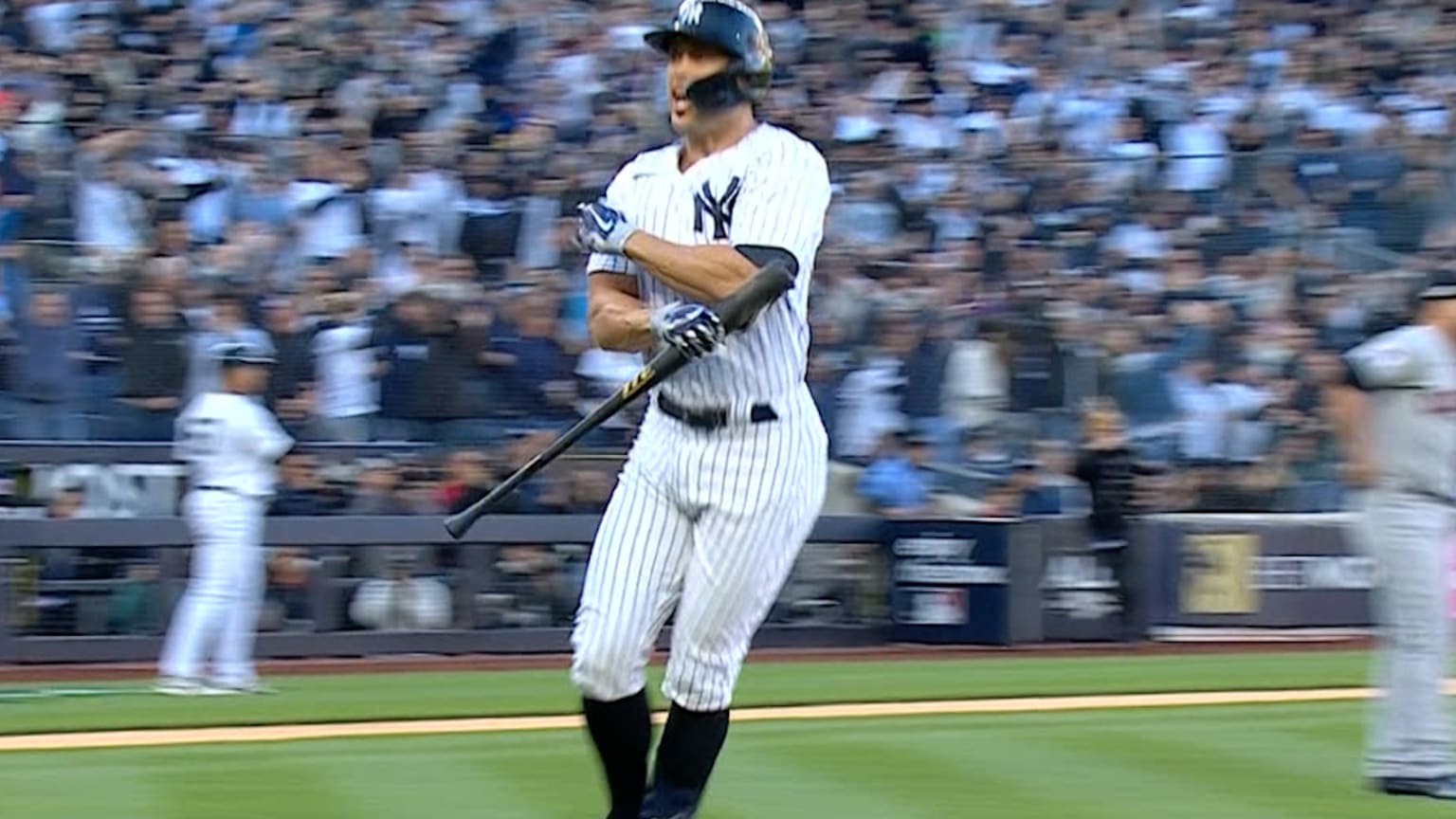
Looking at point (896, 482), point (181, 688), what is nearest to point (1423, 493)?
point (181, 688)

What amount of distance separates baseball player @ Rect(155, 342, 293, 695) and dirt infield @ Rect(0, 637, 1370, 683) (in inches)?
47.4

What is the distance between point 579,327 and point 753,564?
323 inches

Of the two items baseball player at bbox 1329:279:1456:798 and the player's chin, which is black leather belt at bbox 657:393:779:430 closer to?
the player's chin

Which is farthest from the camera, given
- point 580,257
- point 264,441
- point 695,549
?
point 580,257

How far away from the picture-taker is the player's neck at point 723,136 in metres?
5.63

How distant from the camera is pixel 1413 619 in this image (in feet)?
24.2

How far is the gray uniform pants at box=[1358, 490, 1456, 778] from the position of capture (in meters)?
Result: 7.34

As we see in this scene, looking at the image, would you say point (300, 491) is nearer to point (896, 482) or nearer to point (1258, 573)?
point (896, 482)

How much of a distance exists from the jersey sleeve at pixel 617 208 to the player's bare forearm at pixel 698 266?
225 millimetres

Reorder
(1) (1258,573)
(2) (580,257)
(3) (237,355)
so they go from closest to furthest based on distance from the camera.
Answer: (3) (237,355) → (2) (580,257) → (1) (1258,573)

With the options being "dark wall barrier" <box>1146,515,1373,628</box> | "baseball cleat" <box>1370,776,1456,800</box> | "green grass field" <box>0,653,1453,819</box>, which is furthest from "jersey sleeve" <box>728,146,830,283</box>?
"dark wall barrier" <box>1146,515,1373,628</box>

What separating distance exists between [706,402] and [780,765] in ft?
9.34

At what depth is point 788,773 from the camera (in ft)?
→ 26.0

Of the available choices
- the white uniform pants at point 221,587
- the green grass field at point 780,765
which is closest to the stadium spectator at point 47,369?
the white uniform pants at point 221,587
